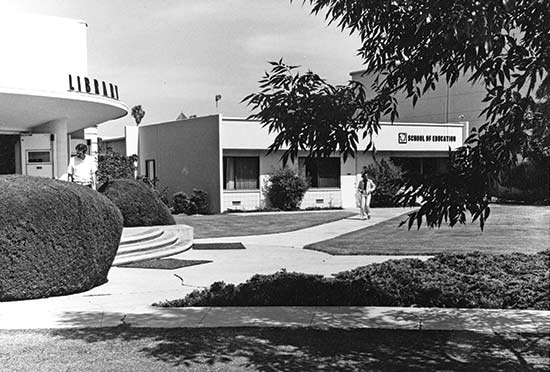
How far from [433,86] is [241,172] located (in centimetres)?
2771

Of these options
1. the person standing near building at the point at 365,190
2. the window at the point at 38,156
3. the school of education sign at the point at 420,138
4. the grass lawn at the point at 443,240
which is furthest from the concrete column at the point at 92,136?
the school of education sign at the point at 420,138

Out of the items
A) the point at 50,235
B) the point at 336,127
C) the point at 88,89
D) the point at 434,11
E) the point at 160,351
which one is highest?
the point at 88,89

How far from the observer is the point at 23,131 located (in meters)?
23.5

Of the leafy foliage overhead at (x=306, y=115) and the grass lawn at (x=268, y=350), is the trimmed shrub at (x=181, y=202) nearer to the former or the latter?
the grass lawn at (x=268, y=350)

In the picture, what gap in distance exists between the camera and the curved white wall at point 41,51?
2059 centimetres

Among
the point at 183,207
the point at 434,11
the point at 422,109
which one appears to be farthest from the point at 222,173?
the point at 434,11

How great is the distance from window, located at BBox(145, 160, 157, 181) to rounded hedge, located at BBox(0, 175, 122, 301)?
87.9ft

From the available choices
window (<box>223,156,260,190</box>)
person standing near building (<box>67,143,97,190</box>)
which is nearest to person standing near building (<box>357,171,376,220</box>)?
window (<box>223,156,260,190</box>)

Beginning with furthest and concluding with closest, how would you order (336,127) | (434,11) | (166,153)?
(166,153) → (336,127) → (434,11)

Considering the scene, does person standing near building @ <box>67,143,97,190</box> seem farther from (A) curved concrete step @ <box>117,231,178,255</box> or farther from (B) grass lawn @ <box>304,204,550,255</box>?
(B) grass lawn @ <box>304,204,550,255</box>

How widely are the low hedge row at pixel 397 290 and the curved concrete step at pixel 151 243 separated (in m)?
4.63

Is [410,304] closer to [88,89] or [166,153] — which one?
[88,89]

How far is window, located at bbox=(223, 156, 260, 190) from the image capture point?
107 feet

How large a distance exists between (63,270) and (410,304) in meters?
4.56
